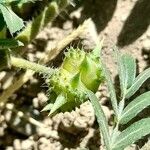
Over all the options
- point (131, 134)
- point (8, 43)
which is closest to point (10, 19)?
point (8, 43)

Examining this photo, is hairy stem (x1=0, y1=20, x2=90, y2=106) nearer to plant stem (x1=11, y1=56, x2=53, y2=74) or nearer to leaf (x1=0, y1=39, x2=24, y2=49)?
plant stem (x1=11, y1=56, x2=53, y2=74)

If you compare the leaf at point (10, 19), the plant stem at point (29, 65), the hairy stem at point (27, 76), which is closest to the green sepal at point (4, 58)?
the plant stem at point (29, 65)

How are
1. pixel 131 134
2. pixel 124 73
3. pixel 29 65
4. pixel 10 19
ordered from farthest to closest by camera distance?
pixel 29 65 → pixel 124 73 → pixel 10 19 → pixel 131 134

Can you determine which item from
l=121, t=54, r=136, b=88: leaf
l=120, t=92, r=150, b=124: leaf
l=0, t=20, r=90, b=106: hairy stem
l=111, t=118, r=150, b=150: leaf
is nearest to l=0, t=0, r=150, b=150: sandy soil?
l=0, t=20, r=90, b=106: hairy stem

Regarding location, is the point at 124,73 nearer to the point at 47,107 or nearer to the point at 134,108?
the point at 134,108

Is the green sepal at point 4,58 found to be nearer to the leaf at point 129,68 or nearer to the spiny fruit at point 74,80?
the spiny fruit at point 74,80

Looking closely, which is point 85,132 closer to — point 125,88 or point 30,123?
point 30,123
